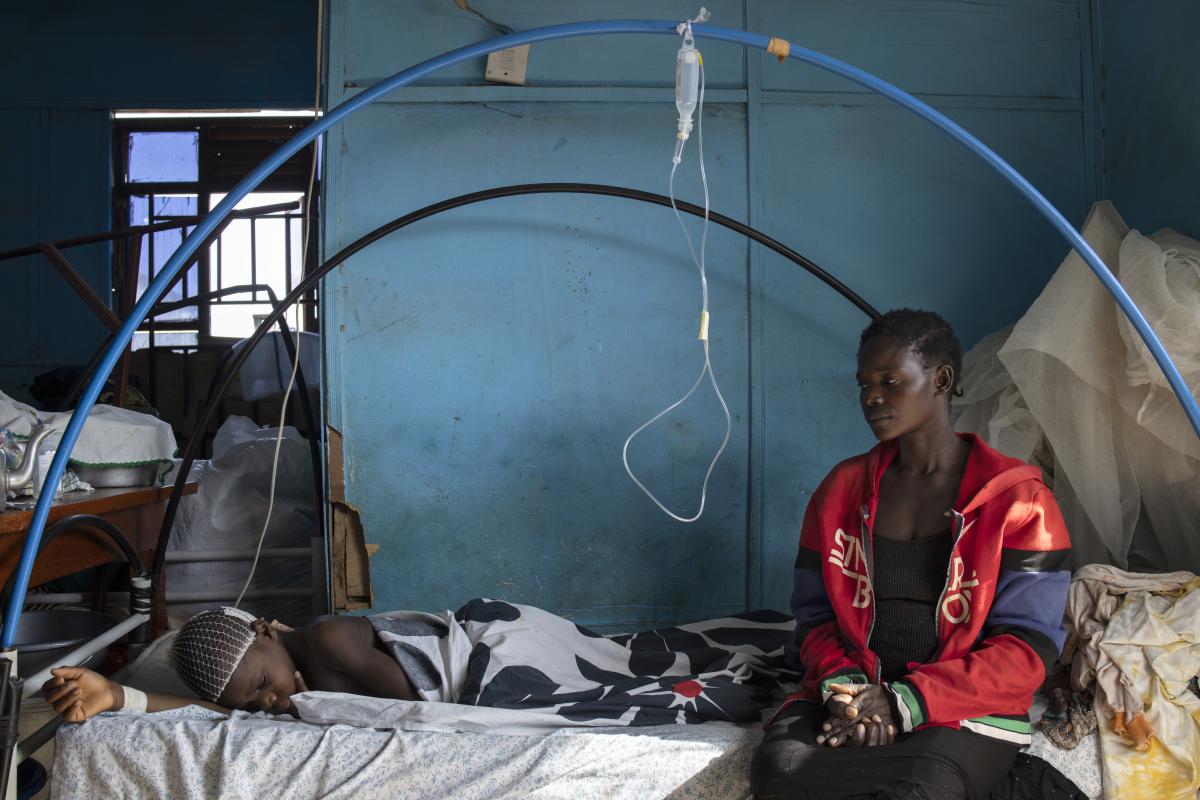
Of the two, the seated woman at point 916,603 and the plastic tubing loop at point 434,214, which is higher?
the plastic tubing loop at point 434,214

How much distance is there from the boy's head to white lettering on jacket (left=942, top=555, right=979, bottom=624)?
1.45 meters

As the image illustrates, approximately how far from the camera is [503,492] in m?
3.06

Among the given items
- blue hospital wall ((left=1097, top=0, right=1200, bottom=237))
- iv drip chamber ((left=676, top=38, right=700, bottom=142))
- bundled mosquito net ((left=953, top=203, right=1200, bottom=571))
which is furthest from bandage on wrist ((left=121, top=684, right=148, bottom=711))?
blue hospital wall ((left=1097, top=0, right=1200, bottom=237))

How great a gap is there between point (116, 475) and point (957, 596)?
2.35 meters

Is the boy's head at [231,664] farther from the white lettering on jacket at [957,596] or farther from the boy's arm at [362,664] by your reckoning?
the white lettering on jacket at [957,596]

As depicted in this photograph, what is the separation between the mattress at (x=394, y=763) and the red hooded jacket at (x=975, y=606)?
218 mm

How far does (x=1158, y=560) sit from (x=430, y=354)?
216cm

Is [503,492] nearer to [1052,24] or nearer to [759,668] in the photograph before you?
[759,668]

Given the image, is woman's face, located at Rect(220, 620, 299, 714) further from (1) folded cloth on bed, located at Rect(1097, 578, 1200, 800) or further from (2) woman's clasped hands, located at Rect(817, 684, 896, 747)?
(1) folded cloth on bed, located at Rect(1097, 578, 1200, 800)

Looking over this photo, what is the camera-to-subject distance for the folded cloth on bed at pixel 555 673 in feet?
6.67

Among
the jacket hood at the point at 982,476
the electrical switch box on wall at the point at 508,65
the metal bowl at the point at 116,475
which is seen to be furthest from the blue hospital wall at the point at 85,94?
the jacket hood at the point at 982,476

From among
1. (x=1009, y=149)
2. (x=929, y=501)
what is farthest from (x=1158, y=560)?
(x=1009, y=149)

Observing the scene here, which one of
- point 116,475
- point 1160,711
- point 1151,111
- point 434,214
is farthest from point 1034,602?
point 116,475

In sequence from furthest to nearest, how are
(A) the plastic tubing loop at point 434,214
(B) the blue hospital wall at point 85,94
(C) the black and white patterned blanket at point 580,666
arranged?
(B) the blue hospital wall at point 85,94
(A) the plastic tubing loop at point 434,214
(C) the black and white patterned blanket at point 580,666
